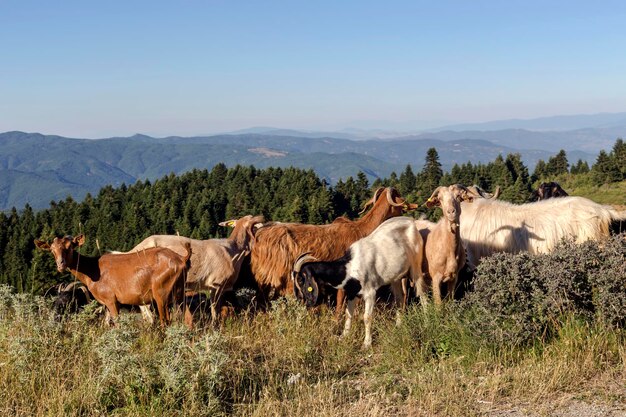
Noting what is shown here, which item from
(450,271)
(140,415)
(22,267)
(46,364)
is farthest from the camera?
(22,267)

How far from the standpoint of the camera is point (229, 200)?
106375 mm

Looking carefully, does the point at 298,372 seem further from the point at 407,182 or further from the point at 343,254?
the point at 407,182

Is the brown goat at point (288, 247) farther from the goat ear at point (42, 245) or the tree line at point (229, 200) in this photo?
the tree line at point (229, 200)

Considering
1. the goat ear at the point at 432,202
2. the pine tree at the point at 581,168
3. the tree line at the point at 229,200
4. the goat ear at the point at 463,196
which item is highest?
the goat ear at the point at 463,196

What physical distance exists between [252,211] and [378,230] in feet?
296

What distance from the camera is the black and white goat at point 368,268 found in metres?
9.78

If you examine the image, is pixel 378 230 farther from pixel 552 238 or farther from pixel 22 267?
pixel 22 267

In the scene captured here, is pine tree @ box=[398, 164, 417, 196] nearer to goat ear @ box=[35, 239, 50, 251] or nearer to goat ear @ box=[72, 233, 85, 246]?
goat ear @ box=[72, 233, 85, 246]

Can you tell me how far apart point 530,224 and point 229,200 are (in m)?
95.3

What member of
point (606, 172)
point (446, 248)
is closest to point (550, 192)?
point (446, 248)

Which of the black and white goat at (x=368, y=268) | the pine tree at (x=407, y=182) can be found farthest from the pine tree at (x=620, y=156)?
the black and white goat at (x=368, y=268)

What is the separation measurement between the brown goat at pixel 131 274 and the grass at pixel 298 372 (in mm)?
1074

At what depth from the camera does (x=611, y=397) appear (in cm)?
665

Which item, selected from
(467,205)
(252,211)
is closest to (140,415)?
(467,205)
